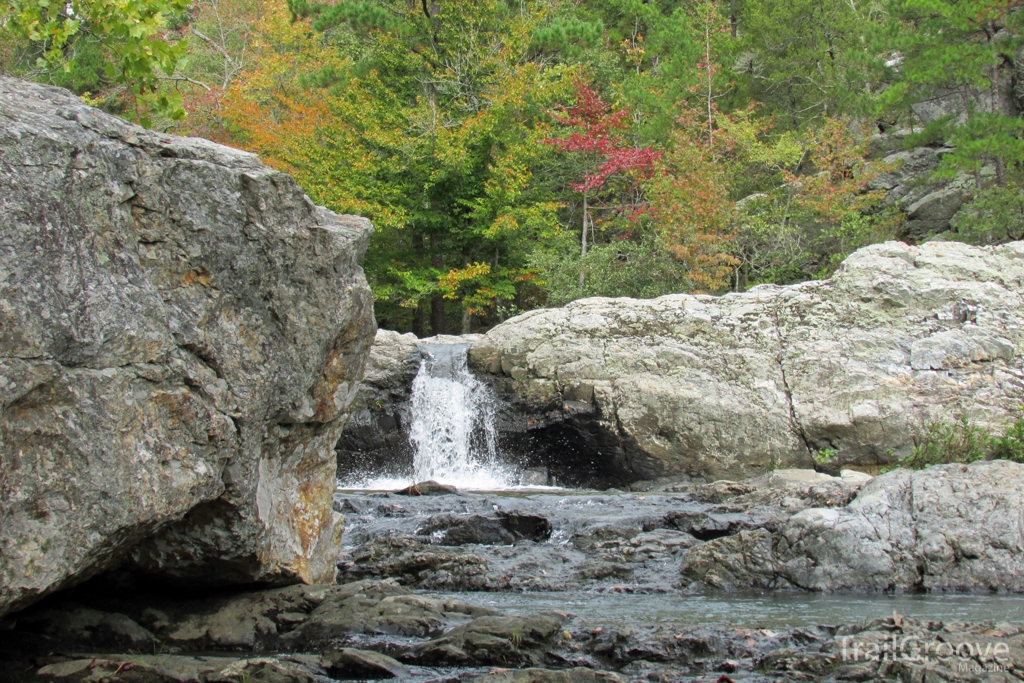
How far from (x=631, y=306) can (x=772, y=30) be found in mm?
15632

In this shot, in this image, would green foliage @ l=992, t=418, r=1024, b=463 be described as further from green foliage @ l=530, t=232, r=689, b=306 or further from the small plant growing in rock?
green foliage @ l=530, t=232, r=689, b=306

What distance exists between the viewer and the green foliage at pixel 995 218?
16.4m

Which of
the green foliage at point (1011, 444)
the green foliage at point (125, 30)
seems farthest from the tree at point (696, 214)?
→ the green foliage at point (125, 30)

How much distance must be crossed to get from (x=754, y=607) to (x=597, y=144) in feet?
55.3

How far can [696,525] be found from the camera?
8453mm

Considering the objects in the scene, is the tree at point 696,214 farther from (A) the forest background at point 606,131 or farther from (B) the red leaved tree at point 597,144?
(B) the red leaved tree at point 597,144

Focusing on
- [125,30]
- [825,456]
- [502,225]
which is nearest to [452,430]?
[825,456]

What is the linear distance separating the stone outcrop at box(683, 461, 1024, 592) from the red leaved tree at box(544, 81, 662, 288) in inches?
528

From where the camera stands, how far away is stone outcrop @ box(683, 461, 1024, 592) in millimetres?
6844

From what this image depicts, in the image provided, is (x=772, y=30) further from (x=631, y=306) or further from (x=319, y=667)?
(x=319, y=667)

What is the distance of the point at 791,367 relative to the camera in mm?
13000

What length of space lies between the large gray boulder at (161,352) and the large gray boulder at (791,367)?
27.2ft

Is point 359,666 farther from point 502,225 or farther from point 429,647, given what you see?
point 502,225

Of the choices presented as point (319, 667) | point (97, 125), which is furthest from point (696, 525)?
point (97, 125)
